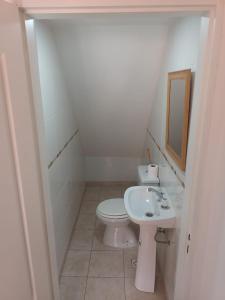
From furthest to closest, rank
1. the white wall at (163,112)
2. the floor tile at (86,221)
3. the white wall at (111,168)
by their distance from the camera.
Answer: the white wall at (111,168) < the floor tile at (86,221) < the white wall at (163,112)

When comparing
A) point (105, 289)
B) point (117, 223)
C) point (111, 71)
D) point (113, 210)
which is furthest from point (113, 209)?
point (111, 71)

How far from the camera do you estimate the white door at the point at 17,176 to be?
2.64ft

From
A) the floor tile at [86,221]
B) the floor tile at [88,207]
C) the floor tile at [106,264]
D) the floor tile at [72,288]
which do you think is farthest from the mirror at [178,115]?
the floor tile at [88,207]

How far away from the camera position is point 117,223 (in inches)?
98.7

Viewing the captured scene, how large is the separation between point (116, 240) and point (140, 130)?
1.47 metres

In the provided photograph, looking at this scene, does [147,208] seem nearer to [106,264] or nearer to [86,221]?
[106,264]

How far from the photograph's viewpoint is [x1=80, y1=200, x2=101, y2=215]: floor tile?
10.9 ft

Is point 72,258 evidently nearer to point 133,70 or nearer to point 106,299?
point 106,299

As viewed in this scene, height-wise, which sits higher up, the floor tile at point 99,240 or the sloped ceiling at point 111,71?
the sloped ceiling at point 111,71

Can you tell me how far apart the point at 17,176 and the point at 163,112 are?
1.61m

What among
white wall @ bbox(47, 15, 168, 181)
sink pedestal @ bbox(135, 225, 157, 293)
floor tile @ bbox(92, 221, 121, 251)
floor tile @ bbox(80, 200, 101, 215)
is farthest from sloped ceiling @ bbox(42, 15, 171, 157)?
sink pedestal @ bbox(135, 225, 157, 293)

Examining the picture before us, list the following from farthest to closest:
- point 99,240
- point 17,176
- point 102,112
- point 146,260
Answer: point 102,112 < point 99,240 < point 146,260 < point 17,176

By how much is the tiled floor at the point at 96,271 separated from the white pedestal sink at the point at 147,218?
0.14 metres

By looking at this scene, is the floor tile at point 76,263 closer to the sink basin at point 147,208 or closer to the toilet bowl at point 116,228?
the toilet bowl at point 116,228
